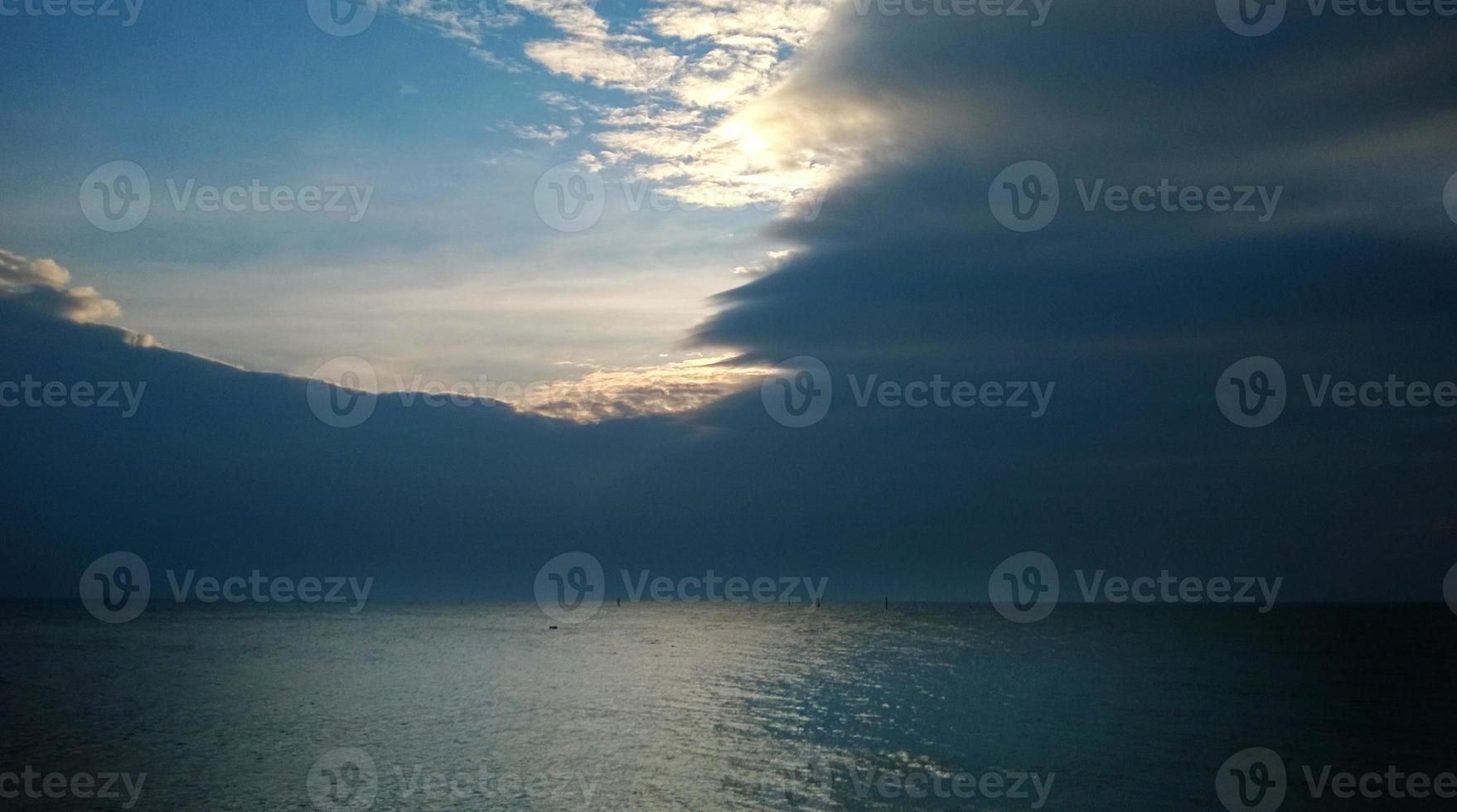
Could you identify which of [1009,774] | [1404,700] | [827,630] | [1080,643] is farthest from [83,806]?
[827,630]

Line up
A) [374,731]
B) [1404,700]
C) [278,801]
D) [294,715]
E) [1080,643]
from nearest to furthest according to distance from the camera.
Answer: [278,801] → [374,731] → [294,715] → [1404,700] → [1080,643]

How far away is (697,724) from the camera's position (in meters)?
43.2

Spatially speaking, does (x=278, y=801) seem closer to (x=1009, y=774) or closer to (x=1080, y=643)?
(x=1009, y=774)

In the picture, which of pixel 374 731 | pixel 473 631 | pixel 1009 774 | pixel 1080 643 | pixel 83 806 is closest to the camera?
pixel 83 806

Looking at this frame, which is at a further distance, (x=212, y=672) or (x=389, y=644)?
(x=389, y=644)

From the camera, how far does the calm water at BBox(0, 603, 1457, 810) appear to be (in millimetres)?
30109

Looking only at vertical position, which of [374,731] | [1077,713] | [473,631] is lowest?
[473,631]

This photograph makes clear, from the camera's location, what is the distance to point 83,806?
26.4m

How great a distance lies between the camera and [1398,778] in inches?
1289

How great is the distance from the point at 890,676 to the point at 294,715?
3918 centimetres

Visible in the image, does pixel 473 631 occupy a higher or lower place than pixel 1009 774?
lower

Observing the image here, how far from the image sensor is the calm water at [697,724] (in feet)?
98.8

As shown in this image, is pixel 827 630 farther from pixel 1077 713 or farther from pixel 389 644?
pixel 1077 713

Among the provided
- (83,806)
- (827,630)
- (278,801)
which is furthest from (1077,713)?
(827,630)
